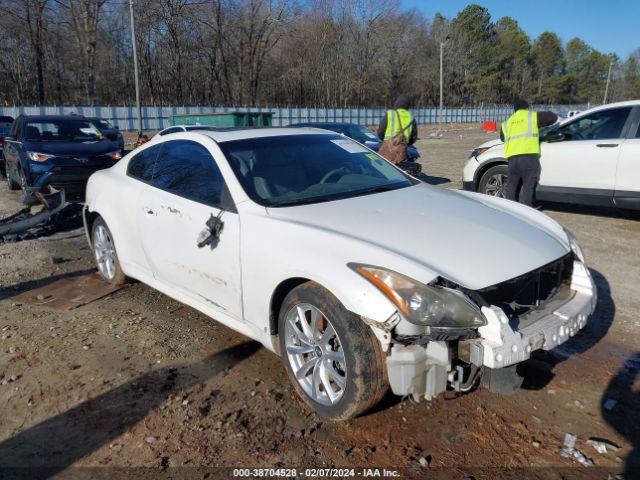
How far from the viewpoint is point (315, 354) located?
2.86 m

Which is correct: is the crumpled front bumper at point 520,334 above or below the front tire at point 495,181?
below

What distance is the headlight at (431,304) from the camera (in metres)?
2.41

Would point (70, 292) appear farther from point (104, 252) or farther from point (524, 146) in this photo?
point (524, 146)

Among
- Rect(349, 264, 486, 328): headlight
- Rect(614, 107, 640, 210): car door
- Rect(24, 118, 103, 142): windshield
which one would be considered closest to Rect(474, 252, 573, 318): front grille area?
Rect(349, 264, 486, 328): headlight

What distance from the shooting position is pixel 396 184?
12.9ft

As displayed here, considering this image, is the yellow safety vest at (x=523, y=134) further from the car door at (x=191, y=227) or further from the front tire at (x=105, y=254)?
the front tire at (x=105, y=254)

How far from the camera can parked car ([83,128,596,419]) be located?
2453mm

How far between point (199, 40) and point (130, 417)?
190ft

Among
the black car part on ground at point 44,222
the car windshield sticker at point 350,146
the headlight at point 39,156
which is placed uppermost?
the car windshield sticker at point 350,146

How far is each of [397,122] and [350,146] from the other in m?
4.11

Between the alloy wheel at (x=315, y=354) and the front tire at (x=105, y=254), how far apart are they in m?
2.54

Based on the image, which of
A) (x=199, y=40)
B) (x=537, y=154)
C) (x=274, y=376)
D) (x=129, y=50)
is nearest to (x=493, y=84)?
(x=199, y=40)

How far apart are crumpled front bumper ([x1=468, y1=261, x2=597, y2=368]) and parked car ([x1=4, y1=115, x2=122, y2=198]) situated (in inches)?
312

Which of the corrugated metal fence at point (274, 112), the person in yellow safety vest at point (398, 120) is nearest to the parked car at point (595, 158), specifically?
the person in yellow safety vest at point (398, 120)
